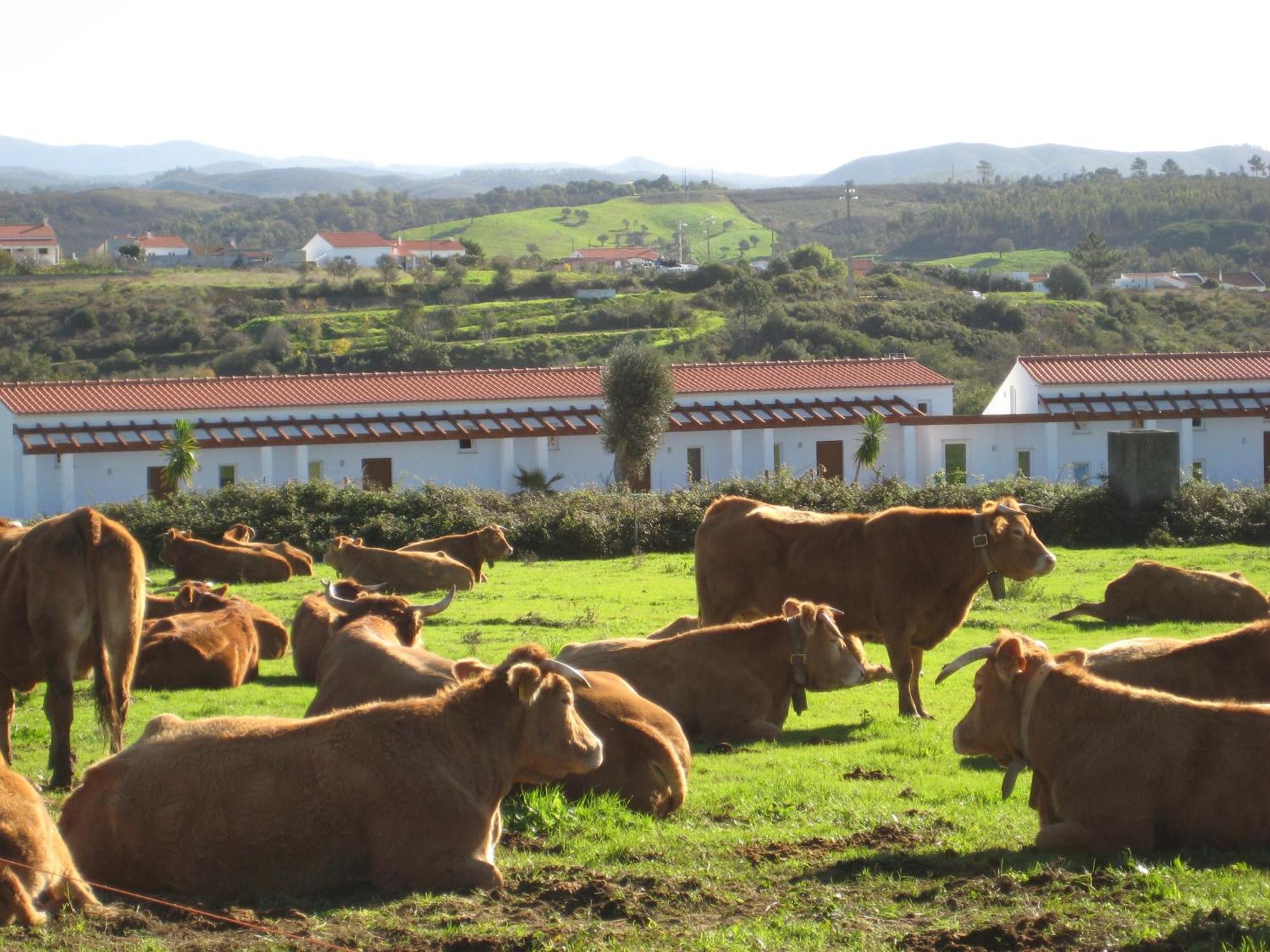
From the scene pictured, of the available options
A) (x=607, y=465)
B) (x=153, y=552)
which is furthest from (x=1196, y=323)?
(x=153, y=552)

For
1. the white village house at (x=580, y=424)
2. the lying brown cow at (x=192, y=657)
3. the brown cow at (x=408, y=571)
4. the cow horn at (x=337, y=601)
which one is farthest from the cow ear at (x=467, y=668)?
the white village house at (x=580, y=424)

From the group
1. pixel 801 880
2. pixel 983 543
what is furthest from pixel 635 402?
pixel 801 880

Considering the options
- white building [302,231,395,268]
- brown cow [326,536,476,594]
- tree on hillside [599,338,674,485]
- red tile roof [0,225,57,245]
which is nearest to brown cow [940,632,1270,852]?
brown cow [326,536,476,594]

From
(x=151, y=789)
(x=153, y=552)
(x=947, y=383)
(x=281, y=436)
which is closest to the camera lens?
(x=151, y=789)

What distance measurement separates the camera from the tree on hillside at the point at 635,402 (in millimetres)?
44625

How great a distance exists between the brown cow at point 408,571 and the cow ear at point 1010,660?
16.7 meters

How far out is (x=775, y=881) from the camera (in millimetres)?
7965

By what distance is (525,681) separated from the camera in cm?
839

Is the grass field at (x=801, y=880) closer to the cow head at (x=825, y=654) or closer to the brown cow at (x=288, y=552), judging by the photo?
the cow head at (x=825, y=654)

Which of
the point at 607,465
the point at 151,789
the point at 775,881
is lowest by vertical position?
→ the point at 607,465

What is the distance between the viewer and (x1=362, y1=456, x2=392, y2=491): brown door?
4644 cm

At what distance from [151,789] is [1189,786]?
5.20 meters

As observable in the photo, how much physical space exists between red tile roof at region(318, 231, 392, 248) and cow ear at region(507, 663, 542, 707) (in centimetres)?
16366

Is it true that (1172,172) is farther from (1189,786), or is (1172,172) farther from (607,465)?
(1189,786)
